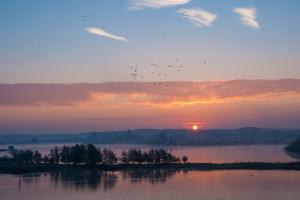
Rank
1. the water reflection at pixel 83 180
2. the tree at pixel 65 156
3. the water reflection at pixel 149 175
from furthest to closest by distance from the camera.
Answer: the tree at pixel 65 156
the water reflection at pixel 149 175
the water reflection at pixel 83 180

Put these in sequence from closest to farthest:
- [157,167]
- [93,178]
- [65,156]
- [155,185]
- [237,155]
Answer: [155,185] < [93,178] < [157,167] < [65,156] < [237,155]

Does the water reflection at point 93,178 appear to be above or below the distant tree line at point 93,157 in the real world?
below

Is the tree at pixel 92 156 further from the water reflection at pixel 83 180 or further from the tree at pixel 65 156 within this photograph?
the water reflection at pixel 83 180

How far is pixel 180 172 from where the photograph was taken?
25.3m

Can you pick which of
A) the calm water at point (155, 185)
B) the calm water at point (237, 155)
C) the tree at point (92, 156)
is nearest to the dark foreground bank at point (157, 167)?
the tree at point (92, 156)

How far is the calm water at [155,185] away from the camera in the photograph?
16.1 m

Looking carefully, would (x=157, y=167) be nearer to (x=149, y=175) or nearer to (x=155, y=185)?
(x=149, y=175)

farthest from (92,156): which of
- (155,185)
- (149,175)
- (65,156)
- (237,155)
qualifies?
(237,155)

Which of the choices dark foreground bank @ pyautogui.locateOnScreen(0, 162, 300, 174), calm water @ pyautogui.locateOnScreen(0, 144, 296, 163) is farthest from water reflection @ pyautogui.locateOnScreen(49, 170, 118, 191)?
calm water @ pyautogui.locateOnScreen(0, 144, 296, 163)

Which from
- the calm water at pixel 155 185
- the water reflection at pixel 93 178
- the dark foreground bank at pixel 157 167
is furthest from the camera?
the dark foreground bank at pixel 157 167

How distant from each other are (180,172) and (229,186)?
22.6ft

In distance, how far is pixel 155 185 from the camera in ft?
63.2

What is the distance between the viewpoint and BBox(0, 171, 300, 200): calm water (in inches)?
635

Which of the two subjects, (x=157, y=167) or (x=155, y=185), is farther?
(x=157, y=167)
